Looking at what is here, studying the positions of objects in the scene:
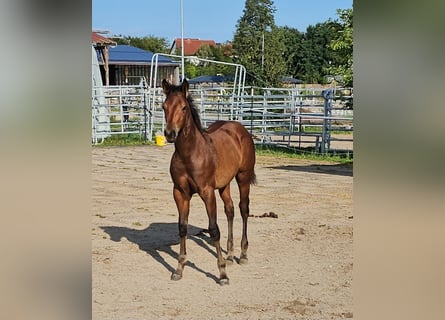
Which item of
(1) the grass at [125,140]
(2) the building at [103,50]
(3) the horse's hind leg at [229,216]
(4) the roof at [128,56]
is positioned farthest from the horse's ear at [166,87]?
(4) the roof at [128,56]

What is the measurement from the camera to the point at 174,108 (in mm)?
4137

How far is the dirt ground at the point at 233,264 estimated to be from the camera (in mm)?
3820

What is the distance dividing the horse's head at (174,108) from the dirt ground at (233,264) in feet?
3.70

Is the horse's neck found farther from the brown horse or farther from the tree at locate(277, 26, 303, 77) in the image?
the tree at locate(277, 26, 303, 77)

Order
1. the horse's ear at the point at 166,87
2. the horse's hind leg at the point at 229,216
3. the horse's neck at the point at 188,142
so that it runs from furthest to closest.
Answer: the horse's hind leg at the point at 229,216
the horse's neck at the point at 188,142
the horse's ear at the point at 166,87

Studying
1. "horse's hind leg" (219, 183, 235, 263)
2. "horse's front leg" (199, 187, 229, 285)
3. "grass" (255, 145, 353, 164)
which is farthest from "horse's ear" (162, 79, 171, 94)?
"grass" (255, 145, 353, 164)

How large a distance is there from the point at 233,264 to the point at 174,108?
162cm

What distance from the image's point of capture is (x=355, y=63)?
1033 millimetres

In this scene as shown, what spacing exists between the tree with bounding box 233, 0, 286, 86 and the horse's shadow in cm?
2189

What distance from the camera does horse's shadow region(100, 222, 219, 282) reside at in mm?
5359

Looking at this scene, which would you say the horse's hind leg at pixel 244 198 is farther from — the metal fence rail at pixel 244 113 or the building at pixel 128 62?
the building at pixel 128 62

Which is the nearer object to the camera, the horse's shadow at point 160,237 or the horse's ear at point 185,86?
the horse's ear at point 185,86
